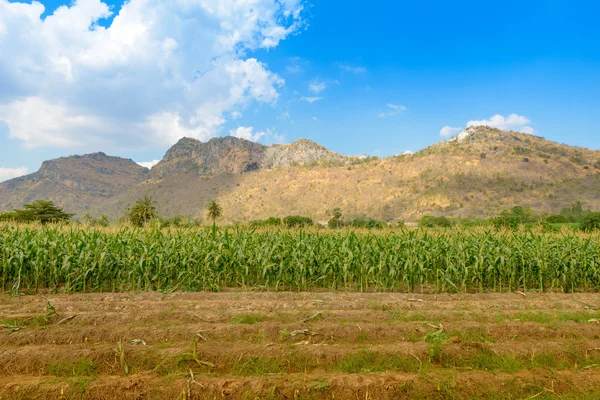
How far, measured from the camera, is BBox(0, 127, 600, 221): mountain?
56.3 meters

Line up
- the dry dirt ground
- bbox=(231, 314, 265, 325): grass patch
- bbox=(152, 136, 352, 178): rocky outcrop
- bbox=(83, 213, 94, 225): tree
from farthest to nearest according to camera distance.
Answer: bbox=(152, 136, 352, 178): rocky outcrop < bbox=(83, 213, 94, 225): tree < bbox=(231, 314, 265, 325): grass patch < the dry dirt ground

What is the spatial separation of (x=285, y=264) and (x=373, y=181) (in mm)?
64573

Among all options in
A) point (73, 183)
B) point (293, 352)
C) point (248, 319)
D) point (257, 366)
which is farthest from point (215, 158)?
point (257, 366)

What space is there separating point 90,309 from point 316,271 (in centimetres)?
472

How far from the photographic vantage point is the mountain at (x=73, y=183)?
11588 cm

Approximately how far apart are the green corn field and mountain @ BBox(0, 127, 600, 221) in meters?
45.8

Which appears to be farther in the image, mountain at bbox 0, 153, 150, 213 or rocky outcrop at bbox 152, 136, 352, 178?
mountain at bbox 0, 153, 150, 213

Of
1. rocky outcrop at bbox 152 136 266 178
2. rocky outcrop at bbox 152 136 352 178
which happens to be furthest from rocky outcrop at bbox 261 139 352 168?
rocky outcrop at bbox 152 136 266 178

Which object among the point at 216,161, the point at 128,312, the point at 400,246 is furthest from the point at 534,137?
the point at 128,312

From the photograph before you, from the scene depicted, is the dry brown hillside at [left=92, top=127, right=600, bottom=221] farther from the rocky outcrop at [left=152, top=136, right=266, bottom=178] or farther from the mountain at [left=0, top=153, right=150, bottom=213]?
the mountain at [left=0, top=153, right=150, bottom=213]

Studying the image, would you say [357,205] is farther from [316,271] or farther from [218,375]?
[218,375]

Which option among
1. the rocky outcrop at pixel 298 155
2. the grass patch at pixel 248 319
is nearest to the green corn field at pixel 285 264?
the grass patch at pixel 248 319

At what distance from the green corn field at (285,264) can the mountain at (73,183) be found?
113 metres

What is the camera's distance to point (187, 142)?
130 meters
